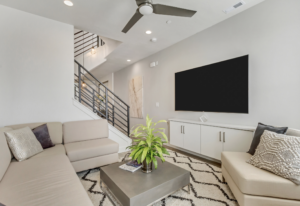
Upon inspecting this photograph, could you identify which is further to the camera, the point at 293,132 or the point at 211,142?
the point at 211,142

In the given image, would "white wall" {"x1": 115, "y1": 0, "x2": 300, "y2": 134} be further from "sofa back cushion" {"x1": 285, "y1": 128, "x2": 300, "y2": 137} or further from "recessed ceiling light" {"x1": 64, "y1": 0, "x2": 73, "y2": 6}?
"recessed ceiling light" {"x1": 64, "y1": 0, "x2": 73, "y2": 6}

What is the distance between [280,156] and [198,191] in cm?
96

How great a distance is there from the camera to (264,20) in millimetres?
2281

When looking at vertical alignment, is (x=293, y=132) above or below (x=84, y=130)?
above

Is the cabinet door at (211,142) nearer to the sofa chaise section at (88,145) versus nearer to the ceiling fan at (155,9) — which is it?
the sofa chaise section at (88,145)

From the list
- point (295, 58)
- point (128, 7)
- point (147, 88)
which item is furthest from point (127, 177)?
point (147, 88)

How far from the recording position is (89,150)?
2.28 m

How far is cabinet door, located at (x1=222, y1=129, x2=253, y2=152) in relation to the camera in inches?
88.8

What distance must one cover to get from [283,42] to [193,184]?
93.9 inches

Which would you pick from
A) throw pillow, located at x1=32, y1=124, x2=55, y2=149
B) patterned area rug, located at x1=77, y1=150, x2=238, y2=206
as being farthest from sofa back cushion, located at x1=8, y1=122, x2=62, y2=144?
patterned area rug, located at x1=77, y1=150, x2=238, y2=206

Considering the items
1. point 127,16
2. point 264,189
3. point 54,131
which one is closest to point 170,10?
point 127,16

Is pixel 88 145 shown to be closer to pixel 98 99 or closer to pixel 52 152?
pixel 52 152

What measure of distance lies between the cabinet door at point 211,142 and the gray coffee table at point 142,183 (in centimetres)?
121

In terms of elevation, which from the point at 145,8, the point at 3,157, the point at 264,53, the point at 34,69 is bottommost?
the point at 3,157
